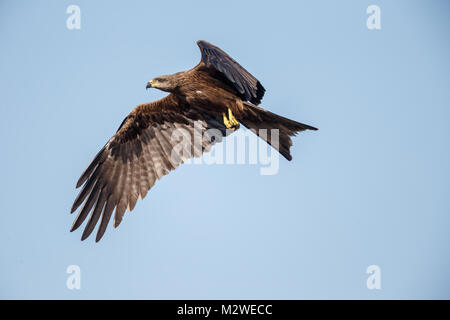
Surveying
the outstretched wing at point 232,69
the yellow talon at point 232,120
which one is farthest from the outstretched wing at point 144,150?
the outstretched wing at point 232,69

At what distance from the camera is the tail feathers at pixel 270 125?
9.25 meters

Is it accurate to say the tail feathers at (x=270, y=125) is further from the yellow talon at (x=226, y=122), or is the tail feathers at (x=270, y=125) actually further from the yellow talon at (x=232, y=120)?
the yellow talon at (x=226, y=122)

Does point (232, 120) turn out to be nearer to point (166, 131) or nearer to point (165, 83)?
point (165, 83)

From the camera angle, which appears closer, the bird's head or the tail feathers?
the tail feathers

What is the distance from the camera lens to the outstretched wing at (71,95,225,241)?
10000 mm

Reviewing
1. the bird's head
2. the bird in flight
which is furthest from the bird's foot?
the bird's head

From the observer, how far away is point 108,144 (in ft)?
34.0

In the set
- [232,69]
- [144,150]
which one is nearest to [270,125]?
[232,69]

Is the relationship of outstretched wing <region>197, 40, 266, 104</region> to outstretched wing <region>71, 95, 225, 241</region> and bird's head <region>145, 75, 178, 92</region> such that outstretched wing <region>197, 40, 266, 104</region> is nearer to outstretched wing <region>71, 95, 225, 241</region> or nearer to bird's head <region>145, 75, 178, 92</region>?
bird's head <region>145, 75, 178, 92</region>

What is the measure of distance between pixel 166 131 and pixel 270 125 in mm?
1905

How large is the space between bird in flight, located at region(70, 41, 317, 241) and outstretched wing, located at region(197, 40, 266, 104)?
A: 0.02 meters

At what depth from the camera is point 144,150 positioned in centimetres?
1048

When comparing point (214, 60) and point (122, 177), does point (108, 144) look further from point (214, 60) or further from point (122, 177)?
point (214, 60)
